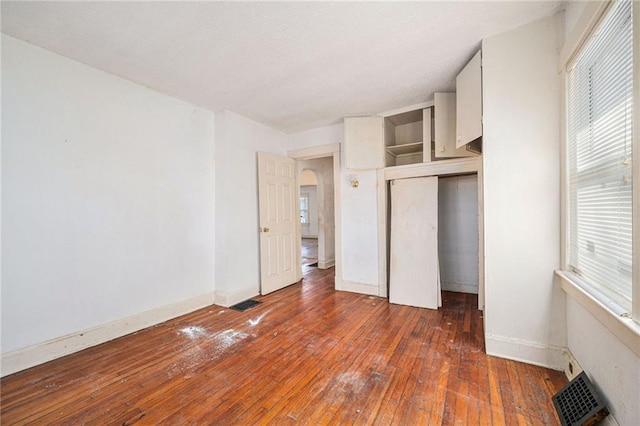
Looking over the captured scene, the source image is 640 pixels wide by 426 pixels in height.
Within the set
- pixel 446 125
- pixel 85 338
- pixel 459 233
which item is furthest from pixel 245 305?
pixel 446 125

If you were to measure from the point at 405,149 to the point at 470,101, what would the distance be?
60.7 inches

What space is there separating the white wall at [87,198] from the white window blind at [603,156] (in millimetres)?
3737

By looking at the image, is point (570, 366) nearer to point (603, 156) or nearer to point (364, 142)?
point (603, 156)

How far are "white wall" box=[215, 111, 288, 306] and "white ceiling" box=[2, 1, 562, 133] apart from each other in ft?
2.26

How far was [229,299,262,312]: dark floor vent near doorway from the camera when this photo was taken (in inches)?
133

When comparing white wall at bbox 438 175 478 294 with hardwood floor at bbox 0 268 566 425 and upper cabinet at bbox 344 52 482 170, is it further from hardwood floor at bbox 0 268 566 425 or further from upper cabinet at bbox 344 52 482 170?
hardwood floor at bbox 0 268 566 425

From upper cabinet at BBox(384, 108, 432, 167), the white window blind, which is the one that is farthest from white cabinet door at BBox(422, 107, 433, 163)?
the white window blind

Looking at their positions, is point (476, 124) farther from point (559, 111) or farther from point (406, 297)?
point (406, 297)

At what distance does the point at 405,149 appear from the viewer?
155 inches

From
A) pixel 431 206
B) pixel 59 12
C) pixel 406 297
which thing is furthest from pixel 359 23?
pixel 406 297

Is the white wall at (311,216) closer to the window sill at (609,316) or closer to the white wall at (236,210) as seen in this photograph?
the white wall at (236,210)

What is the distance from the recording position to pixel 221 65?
2465 millimetres

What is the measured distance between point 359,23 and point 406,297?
10.1 ft

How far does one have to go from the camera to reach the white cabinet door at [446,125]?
9.95 feet
